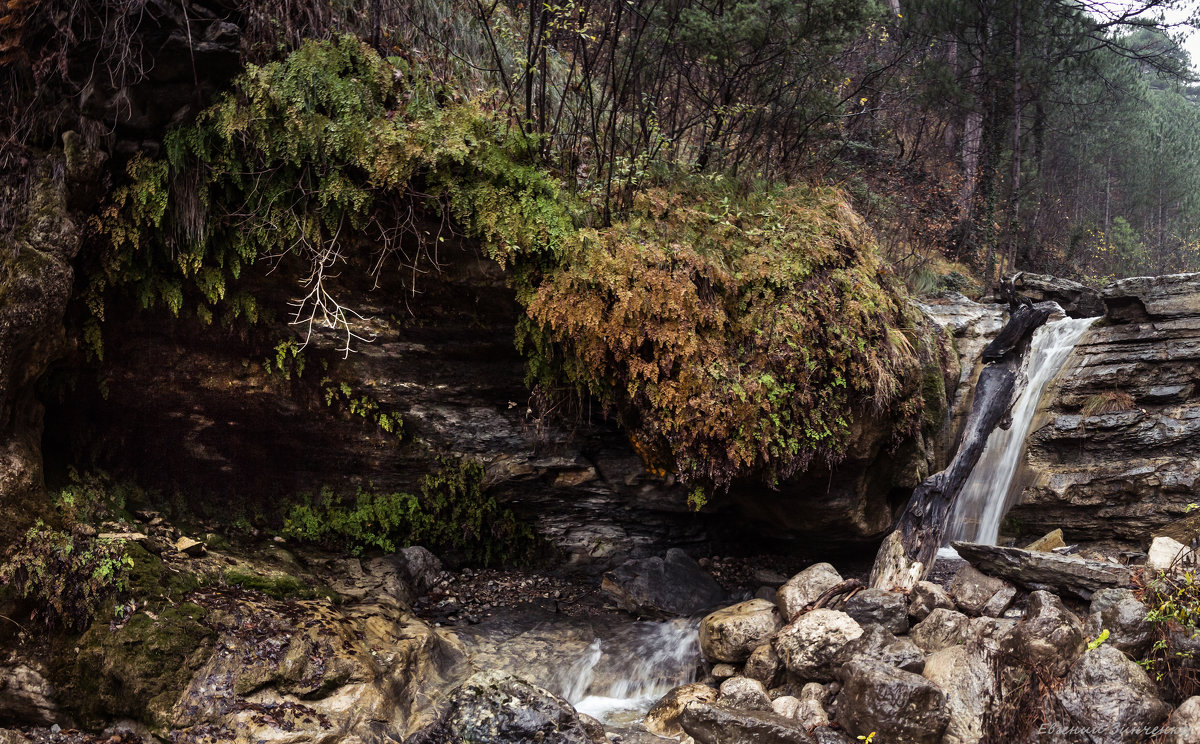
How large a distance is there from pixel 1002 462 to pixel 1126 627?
348cm

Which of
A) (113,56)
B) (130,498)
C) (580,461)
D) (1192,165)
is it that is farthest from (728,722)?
(1192,165)

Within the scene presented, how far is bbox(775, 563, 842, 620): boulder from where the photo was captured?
240 inches

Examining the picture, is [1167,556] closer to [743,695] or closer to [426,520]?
[743,695]

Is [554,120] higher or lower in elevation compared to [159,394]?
higher

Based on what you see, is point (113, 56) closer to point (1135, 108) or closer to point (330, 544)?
point (330, 544)

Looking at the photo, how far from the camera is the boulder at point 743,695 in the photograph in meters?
5.16

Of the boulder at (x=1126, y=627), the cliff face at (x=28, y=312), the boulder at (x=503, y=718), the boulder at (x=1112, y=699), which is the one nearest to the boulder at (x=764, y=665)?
the boulder at (x=503, y=718)

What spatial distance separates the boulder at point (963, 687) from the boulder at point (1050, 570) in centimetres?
124

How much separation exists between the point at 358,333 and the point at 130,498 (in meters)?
2.59

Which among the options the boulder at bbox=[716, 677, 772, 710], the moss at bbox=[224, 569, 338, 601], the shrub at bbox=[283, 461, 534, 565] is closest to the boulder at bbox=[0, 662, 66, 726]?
the moss at bbox=[224, 569, 338, 601]

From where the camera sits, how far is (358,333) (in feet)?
20.7

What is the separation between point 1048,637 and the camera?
498 centimetres

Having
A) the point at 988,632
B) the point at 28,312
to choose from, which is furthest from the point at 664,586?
the point at 28,312

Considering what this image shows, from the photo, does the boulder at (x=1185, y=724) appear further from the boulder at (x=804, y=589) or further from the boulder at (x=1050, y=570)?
the boulder at (x=804, y=589)
